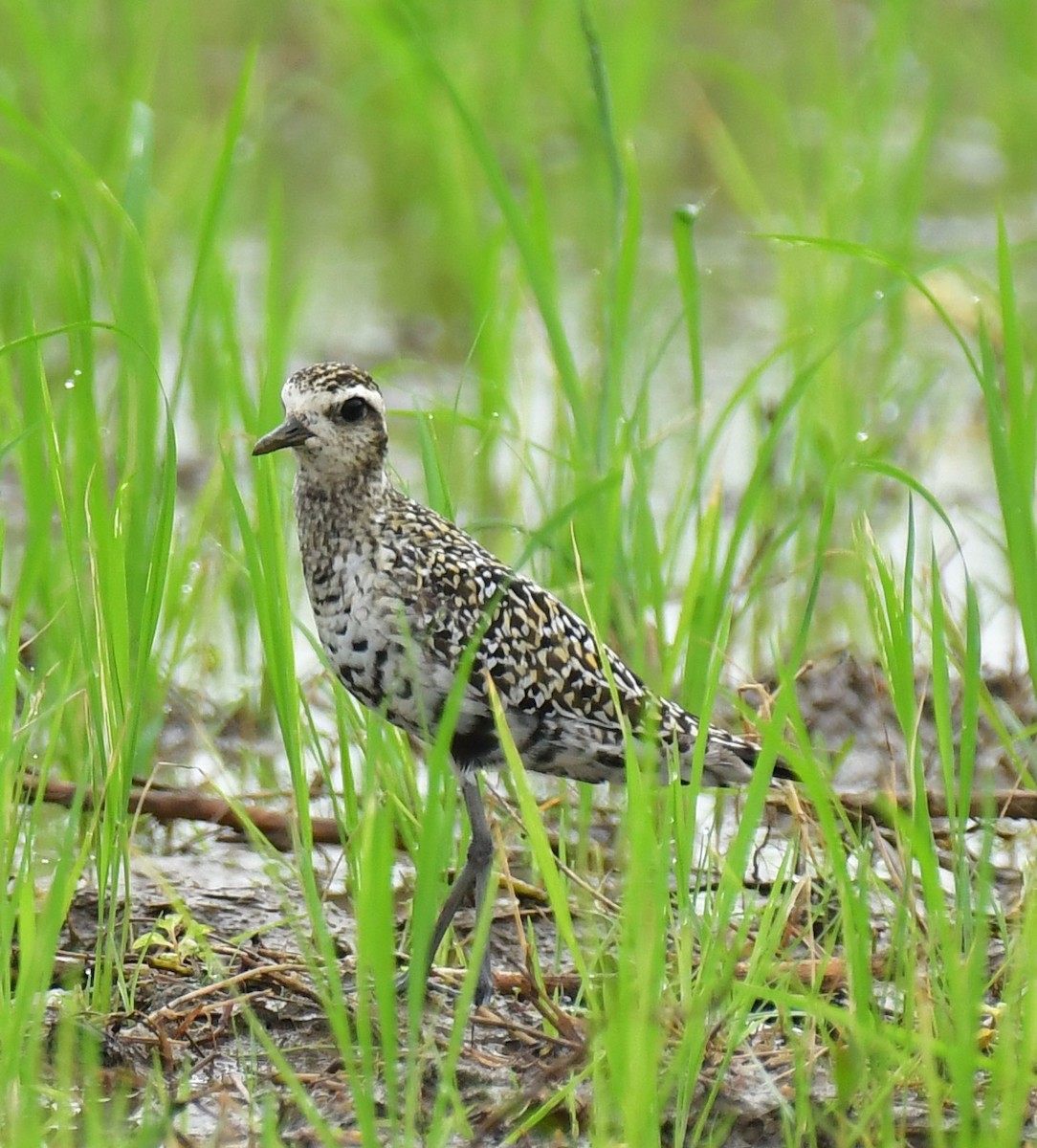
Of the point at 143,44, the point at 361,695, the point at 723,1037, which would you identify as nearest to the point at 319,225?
the point at 143,44

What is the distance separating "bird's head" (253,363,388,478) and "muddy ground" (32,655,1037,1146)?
0.98m

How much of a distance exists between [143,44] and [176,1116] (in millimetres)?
4480

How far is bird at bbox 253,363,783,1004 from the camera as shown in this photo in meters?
4.27

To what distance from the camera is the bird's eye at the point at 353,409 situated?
173 inches

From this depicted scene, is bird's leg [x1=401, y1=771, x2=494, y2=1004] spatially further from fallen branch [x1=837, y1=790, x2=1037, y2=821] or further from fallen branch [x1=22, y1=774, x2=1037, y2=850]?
fallen branch [x1=837, y1=790, x2=1037, y2=821]

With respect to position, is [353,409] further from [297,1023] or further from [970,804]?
[970,804]

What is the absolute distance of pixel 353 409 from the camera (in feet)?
14.5

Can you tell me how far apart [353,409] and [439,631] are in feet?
1.80

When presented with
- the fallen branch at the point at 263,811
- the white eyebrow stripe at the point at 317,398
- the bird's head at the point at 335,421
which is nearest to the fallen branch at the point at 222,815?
the fallen branch at the point at 263,811

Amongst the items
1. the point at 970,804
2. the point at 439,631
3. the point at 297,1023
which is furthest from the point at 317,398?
the point at 970,804

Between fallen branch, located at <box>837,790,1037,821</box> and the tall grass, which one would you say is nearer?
the tall grass

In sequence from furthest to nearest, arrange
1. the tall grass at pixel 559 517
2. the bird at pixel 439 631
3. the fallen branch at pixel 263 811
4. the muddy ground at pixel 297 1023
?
the fallen branch at pixel 263 811 → the bird at pixel 439 631 → the muddy ground at pixel 297 1023 → the tall grass at pixel 559 517

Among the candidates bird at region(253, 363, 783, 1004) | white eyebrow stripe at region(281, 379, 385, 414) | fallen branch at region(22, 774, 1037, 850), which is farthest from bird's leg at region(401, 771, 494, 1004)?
white eyebrow stripe at region(281, 379, 385, 414)

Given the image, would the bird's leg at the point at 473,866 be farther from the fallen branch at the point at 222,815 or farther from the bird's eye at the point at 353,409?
the bird's eye at the point at 353,409
